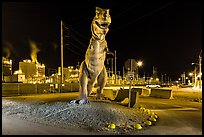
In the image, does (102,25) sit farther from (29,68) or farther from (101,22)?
(29,68)

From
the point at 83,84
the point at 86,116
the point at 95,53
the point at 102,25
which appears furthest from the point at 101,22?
the point at 86,116

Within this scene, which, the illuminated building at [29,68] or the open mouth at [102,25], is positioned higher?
the open mouth at [102,25]

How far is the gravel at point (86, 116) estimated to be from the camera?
10688 mm

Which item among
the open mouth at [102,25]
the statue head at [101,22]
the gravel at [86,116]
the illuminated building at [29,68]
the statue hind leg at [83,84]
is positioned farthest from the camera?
the illuminated building at [29,68]

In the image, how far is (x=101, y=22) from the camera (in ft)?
46.5

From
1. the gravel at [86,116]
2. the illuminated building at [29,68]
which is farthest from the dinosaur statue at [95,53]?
the illuminated building at [29,68]

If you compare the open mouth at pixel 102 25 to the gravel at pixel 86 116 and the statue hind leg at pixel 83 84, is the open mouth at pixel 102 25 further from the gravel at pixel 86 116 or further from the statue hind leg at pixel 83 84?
the gravel at pixel 86 116

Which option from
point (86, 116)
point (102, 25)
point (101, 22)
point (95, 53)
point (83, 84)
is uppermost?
point (101, 22)

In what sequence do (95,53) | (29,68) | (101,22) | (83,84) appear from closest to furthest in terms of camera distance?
(101,22) < (95,53) < (83,84) < (29,68)

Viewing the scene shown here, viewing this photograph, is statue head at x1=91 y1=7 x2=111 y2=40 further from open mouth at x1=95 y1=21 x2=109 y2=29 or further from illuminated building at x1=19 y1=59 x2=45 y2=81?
illuminated building at x1=19 y1=59 x2=45 y2=81

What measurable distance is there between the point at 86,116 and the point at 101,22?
16.3ft

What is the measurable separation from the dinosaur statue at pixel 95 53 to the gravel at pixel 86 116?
1254 mm

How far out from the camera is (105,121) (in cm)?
1136

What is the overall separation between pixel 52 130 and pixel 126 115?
3.91 metres
